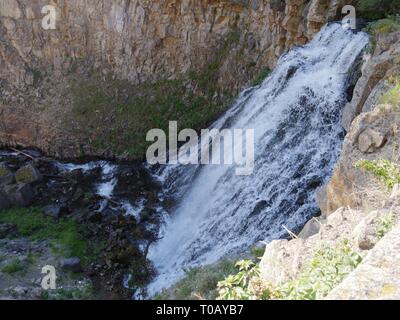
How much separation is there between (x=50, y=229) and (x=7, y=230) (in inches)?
45.5

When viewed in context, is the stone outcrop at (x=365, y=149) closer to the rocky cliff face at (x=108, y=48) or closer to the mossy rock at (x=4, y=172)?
the rocky cliff face at (x=108, y=48)

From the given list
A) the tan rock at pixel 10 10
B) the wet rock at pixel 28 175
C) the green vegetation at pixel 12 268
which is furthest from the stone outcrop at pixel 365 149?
the tan rock at pixel 10 10

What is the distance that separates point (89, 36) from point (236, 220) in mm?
10607

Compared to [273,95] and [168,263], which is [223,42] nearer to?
[273,95]

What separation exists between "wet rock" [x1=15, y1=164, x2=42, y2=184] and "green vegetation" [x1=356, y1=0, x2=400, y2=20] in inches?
415

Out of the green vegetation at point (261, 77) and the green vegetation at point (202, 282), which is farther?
the green vegetation at point (261, 77)

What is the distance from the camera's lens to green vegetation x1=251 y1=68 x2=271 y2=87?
1404cm

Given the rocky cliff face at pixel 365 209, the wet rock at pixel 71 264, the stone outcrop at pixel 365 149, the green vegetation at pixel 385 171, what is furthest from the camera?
the wet rock at pixel 71 264

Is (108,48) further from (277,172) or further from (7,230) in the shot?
(277,172)

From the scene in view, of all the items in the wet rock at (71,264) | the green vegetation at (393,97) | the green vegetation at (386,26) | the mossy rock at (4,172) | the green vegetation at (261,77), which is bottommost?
the wet rock at (71,264)

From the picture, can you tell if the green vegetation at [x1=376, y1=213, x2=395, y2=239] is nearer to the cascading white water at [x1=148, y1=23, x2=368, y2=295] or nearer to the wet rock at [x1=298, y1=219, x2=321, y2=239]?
the wet rock at [x1=298, y1=219, x2=321, y2=239]

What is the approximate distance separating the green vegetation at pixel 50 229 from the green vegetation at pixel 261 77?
22.7 feet

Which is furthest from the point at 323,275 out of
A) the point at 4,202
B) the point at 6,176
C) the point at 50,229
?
the point at 6,176

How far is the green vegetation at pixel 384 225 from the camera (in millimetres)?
4043
